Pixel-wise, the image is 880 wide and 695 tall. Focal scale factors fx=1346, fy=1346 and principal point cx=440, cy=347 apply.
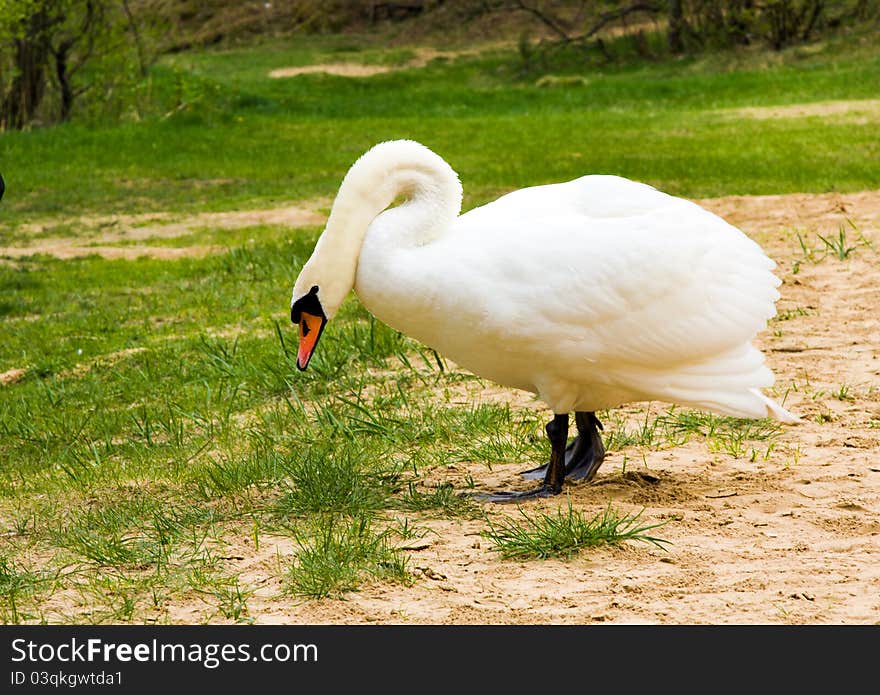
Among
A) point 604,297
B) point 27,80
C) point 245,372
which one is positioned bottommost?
point 245,372

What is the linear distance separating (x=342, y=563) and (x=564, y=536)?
72cm

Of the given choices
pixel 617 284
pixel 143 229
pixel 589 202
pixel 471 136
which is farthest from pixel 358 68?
pixel 617 284

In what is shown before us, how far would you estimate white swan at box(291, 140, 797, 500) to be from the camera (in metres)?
4.68

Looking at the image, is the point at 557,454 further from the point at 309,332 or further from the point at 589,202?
the point at 309,332

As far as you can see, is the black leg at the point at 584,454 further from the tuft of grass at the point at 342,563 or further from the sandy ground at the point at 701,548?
the tuft of grass at the point at 342,563

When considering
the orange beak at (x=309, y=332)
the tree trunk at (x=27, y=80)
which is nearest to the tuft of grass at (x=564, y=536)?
the orange beak at (x=309, y=332)

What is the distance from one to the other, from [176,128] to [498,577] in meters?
17.6

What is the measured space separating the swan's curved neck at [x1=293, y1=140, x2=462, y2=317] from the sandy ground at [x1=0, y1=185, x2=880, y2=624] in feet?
3.14

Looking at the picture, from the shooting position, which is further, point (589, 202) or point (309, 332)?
point (309, 332)

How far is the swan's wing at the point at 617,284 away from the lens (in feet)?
15.3

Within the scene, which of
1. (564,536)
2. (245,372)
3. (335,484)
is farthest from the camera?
(245,372)

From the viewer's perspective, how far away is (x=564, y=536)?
432cm

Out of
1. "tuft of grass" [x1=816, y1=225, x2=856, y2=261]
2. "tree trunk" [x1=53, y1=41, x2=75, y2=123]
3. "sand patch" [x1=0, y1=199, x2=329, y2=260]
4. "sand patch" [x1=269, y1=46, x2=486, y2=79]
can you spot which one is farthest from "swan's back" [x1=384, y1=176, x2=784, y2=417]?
"sand patch" [x1=269, y1=46, x2=486, y2=79]

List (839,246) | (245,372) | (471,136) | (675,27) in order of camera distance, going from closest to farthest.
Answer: (245,372) < (839,246) < (471,136) < (675,27)
